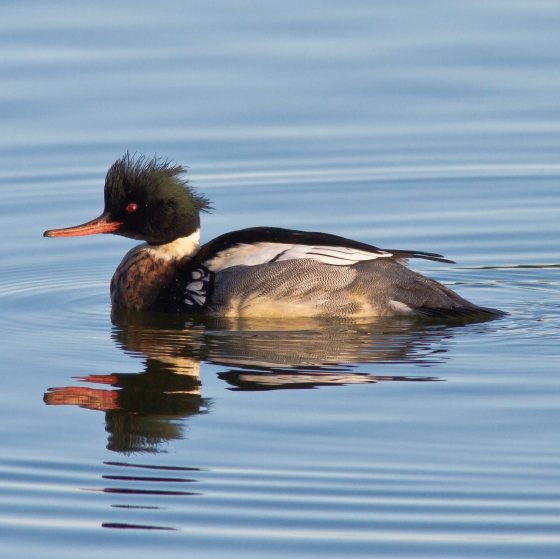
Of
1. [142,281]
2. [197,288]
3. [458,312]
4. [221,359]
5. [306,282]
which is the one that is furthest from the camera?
[142,281]

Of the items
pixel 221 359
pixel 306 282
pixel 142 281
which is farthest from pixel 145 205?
pixel 221 359

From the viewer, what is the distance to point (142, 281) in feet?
37.6

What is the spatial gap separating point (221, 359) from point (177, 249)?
6.58ft

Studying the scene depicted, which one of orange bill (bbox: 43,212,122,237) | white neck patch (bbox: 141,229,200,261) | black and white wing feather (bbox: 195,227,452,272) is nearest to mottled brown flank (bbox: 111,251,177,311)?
white neck patch (bbox: 141,229,200,261)

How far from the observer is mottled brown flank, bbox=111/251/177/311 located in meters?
11.4

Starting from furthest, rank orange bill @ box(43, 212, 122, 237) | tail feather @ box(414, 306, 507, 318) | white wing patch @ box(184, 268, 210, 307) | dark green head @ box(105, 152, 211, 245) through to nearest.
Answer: orange bill @ box(43, 212, 122, 237), dark green head @ box(105, 152, 211, 245), white wing patch @ box(184, 268, 210, 307), tail feather @ box(414, 306, 507, 318)

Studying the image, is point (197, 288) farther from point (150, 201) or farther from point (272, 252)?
point (150, 201)

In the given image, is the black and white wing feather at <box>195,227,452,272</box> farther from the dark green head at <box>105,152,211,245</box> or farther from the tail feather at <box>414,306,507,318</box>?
the dark green head at <box>105,152,211,245</box>

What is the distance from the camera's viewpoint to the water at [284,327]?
7055 mm

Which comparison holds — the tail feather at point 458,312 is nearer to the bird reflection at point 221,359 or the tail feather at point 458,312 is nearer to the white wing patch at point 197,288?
the bird reflection at point 221,359

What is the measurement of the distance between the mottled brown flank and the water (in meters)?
0.22

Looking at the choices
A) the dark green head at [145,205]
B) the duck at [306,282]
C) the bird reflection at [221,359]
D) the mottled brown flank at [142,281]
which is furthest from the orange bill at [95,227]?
the duck at [306,282]

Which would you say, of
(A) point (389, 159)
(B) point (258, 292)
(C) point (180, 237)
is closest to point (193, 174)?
(A) point (389, 159)

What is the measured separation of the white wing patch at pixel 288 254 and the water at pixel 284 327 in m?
0.55
